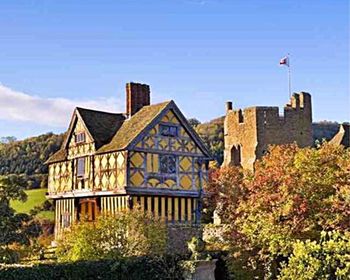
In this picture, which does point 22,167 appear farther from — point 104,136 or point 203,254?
point 203,254

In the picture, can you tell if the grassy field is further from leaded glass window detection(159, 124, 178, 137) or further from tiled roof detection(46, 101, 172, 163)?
leaded glass window detection(159, 124, 178, 137)

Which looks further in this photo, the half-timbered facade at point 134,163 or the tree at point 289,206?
the half-timbered facade at point 134,163

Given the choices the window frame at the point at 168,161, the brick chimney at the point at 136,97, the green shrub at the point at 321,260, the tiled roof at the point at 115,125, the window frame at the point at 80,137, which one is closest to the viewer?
the green shrub at the point at 321,260

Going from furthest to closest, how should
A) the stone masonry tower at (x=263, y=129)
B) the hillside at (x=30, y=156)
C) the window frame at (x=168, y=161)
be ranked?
the hillside at (x=30, y=156)
the stone masonry tower at (x=263, y=129)
the window frame at (x=168, y=161)

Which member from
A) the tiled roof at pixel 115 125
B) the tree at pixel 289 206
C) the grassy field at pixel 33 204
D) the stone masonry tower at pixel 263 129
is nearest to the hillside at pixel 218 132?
the stone masonry tower at pixel 263 129

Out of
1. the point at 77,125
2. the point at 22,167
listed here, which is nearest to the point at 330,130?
the point at 22,167

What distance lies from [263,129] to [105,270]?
24.6 m

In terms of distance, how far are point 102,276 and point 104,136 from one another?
28.8 feet

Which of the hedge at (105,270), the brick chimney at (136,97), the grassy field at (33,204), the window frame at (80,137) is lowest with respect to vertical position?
the hedge at (105,270)

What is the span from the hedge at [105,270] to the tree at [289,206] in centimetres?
276

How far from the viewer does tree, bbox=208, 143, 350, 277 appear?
1992 centimetres

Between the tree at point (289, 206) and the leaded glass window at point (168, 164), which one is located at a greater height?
the leaded glass window at point (168, 164)

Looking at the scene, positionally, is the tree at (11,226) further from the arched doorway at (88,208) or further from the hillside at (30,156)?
the hillside at (30,156)

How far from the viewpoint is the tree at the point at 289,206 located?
1992cm
